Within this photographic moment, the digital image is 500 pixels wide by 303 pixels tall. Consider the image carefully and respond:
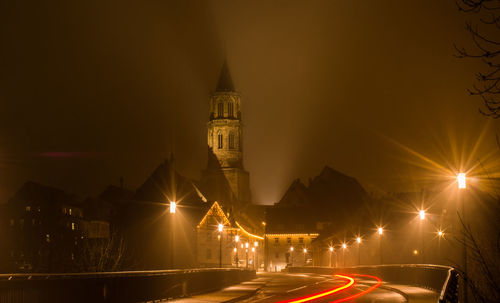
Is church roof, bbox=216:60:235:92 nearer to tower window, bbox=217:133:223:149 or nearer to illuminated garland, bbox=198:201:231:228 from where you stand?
tower window, bbox=217:133:223:149

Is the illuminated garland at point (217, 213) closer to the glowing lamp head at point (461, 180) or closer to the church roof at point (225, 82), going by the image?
the glowing lamp head at point (461, 180)

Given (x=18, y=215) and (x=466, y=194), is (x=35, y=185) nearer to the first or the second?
(x=18, y=215)

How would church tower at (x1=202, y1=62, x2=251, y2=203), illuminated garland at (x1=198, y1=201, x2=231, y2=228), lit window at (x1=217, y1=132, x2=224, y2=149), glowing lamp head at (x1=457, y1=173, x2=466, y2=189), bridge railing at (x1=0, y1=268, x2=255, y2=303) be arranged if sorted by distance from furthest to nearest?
lit window at (x1=217, y1=132, x2=224, y2=149)
church tower at (x1=202, y1=62, x2=251, y2=203)
illuminated garland at (x1=198, y1=201, x2=231, y2=228)
glowing lamp head at (x1=457, y1=173, x2=466, y2=189)
bridge railing at (x1=0, y1=268, x2=255, y2=303)

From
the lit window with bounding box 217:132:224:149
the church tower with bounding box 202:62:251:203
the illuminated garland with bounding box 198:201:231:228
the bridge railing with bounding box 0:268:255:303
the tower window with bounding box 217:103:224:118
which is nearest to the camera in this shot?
the bridge railing with bounding box 0:268:255:303

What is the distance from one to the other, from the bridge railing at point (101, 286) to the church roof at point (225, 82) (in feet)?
394

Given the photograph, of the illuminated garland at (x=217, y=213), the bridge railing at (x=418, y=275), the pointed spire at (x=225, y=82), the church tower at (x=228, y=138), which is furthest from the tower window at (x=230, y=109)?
the bridge railing at (x=418, y=275)

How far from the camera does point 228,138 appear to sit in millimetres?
147375

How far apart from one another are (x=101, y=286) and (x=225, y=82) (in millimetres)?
134236

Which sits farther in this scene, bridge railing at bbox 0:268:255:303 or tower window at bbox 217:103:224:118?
tower window at bbox 217:103:224:118

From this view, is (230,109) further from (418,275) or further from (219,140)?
(418,275)

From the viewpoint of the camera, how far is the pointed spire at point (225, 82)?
152188mm

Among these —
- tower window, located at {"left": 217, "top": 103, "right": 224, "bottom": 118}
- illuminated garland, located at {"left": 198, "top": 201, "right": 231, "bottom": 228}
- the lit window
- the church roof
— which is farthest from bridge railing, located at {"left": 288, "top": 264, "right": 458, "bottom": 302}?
the church roof

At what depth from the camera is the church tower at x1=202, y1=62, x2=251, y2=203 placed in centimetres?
14488

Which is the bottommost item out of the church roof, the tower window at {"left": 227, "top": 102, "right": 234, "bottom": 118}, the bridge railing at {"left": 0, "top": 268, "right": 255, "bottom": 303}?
the bridge railing at {"left": 0, "top": 268, "right": 255, "bottom": 303}
